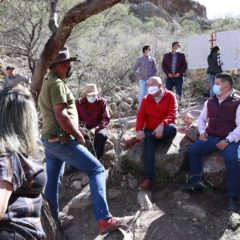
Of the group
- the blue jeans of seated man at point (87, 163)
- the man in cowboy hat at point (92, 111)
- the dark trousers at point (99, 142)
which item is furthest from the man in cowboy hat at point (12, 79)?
the dark trousers at point (99, 142)

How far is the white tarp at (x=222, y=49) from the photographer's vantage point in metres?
12.6

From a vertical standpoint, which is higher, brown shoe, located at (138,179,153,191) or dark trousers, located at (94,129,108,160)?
dark trousers, located at (94,129,108,160)

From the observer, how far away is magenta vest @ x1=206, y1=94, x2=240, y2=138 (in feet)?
16.9

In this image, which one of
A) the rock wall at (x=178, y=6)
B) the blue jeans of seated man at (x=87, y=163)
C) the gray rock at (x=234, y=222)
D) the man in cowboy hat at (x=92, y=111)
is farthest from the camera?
the rock wall at (x=178, y=6)

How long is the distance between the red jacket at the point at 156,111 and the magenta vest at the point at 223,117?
0.52 metres

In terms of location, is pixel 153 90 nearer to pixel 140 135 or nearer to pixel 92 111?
pixel 140 135

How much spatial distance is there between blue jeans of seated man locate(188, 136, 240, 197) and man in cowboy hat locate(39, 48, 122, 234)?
142 centimetres

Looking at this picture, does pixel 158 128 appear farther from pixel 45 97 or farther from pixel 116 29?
pixel 116 29

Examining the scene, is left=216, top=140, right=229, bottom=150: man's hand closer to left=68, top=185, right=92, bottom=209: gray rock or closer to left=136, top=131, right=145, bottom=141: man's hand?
left=136, top=131, right=145, bottom=141: man's hand

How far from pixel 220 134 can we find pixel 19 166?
135 inches

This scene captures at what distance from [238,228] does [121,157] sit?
5.93 ft

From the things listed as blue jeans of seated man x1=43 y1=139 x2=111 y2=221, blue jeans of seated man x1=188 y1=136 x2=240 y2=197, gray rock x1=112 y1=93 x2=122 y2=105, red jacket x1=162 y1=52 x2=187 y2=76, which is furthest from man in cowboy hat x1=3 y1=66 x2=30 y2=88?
gray rock x1=112 y1=93 x2=122 y2=105

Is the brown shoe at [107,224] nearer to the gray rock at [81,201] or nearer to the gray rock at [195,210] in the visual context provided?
the gray rock at [195,210]

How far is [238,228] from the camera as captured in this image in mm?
4562
